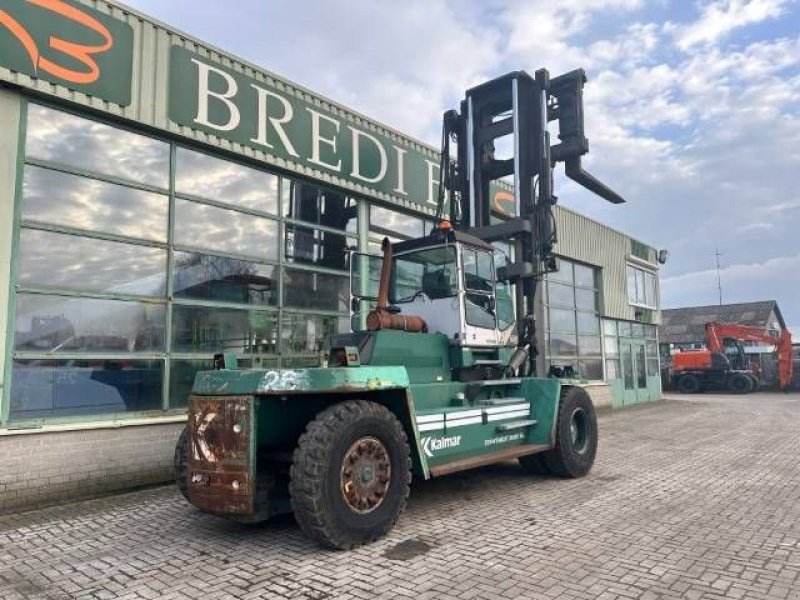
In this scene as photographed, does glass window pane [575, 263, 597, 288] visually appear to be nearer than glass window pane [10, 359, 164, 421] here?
No

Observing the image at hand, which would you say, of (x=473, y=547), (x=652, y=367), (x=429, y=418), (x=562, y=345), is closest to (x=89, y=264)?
(x=429, y=418)

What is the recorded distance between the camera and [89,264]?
741 cm

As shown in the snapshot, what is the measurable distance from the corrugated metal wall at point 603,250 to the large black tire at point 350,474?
12896 millimetres

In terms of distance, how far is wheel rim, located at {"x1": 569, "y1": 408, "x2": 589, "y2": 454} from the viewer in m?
8.26

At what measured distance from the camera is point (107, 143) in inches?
301

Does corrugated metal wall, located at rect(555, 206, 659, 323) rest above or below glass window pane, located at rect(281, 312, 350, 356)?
above

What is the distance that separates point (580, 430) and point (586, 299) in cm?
1146

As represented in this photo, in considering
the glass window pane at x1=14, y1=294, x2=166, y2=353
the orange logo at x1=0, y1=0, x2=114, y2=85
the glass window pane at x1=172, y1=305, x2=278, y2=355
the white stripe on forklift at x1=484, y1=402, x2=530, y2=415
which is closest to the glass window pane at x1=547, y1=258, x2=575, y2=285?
the white stripe on forklift at x1=484, y1=402, x2=530, y2=415

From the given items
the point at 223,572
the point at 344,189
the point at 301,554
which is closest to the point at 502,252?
the point at 344,189

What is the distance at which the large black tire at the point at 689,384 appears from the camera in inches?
1156

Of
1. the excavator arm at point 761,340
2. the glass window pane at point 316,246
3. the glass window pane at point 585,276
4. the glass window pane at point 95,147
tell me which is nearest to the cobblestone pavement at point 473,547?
the glass window pane at point 95,147

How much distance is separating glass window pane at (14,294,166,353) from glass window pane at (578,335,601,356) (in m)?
13.8

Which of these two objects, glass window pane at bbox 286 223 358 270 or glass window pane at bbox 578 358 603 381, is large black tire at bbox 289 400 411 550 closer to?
glass window pane at bbox 286 223 358 270

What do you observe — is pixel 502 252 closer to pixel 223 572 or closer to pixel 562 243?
pixel 223 572
